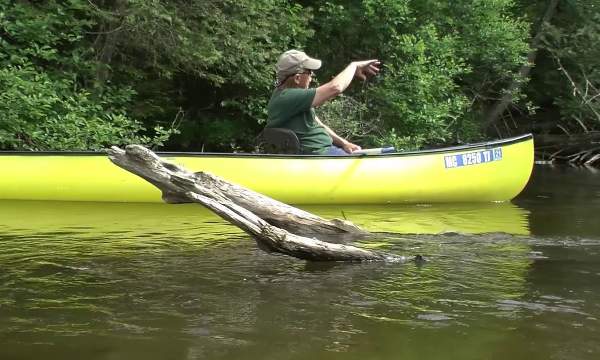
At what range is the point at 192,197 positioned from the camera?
12.3 feet

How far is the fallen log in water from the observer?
11.8 feet

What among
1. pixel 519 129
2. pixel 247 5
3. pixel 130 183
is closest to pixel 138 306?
A: pixel 130 183

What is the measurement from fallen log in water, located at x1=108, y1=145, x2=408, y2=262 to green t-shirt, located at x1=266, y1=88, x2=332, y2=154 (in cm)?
152

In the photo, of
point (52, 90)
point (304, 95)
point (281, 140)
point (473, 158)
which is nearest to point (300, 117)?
point (281, 140)

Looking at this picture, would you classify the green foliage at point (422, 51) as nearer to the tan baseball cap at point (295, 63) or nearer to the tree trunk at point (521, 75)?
the tree trunk at point (521, 75)

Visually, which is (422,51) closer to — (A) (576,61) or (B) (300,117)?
(B) (300,117)

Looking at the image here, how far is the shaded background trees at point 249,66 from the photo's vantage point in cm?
826

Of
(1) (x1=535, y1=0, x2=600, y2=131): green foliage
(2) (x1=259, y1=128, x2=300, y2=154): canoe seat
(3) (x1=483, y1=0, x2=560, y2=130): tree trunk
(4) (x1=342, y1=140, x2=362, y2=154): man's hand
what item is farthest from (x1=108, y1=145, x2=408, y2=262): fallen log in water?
(1) (x1=535, y1=0, x2=600, y2=131): green foliage

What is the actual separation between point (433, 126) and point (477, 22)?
3.03m

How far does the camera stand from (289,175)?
6.16 meters

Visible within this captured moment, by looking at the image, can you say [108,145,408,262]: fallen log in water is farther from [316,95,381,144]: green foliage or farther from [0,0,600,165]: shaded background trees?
[316,95,381,144]: green foliage

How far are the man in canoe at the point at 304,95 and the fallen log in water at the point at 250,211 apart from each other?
4.22ft

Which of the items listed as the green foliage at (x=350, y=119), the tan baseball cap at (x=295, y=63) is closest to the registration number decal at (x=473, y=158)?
the tan baseball cap at (x=295, y=63)

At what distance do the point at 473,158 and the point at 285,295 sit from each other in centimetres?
408
